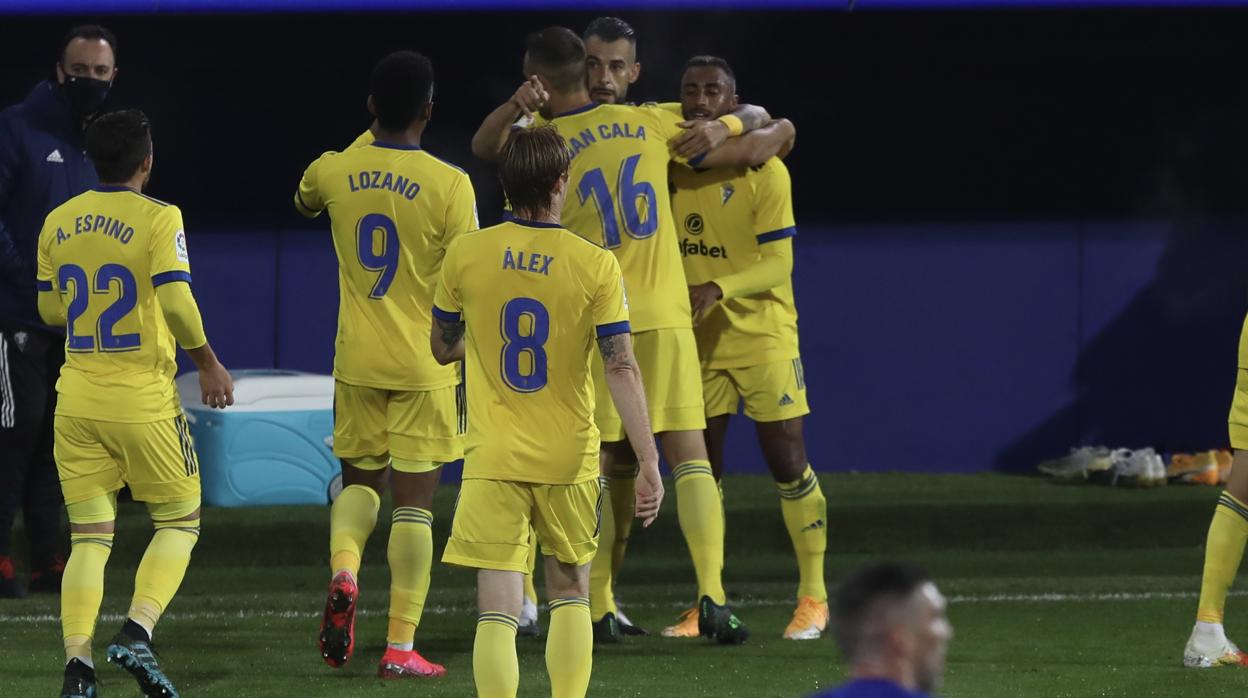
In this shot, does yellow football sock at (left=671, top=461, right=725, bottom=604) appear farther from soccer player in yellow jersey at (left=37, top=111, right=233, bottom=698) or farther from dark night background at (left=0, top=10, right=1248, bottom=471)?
dark night background at (left=0, top=10, right=1248, bottom=471)

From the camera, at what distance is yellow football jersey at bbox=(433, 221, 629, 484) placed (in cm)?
461

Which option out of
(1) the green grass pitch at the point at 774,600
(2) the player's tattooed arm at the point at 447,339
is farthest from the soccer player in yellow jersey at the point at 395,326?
(2) the player's tattooed arm at the point at 447,339

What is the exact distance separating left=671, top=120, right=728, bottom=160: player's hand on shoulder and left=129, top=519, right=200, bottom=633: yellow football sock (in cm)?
204

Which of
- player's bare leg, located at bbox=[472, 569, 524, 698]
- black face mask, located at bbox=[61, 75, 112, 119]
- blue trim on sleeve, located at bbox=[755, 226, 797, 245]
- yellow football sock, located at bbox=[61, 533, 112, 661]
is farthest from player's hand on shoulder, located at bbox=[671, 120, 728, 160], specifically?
black face mask, located at bbox=[61, 75, 112, 119]

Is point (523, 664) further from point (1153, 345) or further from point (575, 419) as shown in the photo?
point (1153, 345)

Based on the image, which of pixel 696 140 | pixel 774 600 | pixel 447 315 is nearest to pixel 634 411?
pixel 447 315

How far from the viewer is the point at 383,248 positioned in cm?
581

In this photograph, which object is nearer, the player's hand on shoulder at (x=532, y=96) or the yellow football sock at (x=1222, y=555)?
the player's hand on shoulder at (x=532, y=96)

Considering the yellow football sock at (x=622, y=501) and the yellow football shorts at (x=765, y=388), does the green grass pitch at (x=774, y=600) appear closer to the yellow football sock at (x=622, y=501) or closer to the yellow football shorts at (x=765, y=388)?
the yellow football sock at (x=622, y=501)

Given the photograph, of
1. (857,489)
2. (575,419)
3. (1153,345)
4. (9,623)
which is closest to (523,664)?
(575,419)

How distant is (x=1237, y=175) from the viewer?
36.1ft

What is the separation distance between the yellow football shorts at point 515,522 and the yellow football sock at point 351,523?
1.06 metres

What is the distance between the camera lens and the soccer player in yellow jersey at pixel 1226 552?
595cm

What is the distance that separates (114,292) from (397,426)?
0.97m
